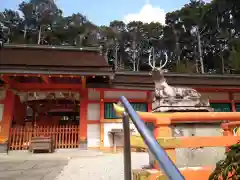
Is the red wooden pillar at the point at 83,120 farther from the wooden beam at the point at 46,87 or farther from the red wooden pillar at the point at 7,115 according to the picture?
the red wooden pillar at the point at 7,115

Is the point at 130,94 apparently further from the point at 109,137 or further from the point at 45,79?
the point at 45,79

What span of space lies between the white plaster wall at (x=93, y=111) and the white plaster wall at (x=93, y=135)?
14.7 inches

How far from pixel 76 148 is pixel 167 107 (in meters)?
6.31

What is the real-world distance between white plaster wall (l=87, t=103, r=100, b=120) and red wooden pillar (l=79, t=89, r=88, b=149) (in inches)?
8.7

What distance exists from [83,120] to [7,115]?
3358 mm

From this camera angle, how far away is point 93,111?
402 inches

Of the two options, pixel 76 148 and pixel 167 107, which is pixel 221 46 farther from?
pixel 167 107

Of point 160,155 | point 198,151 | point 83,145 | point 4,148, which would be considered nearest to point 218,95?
point 83,145

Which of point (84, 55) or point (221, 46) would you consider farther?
point (221, 46)

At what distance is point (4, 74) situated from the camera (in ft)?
29.2

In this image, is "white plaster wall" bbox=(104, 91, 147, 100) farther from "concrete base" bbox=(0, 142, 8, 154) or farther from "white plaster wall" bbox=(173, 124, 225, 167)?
"white plaster wall" bbox=(173, 124, 225, 167)

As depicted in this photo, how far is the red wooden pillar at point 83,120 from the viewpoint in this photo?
31.1 feet

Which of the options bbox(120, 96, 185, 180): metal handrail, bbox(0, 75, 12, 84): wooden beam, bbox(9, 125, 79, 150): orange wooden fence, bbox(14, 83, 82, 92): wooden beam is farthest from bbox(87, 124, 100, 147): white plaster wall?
bbox(120, 96, 185, 180): metal handrail

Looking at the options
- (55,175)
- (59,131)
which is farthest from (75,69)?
(55,175)
